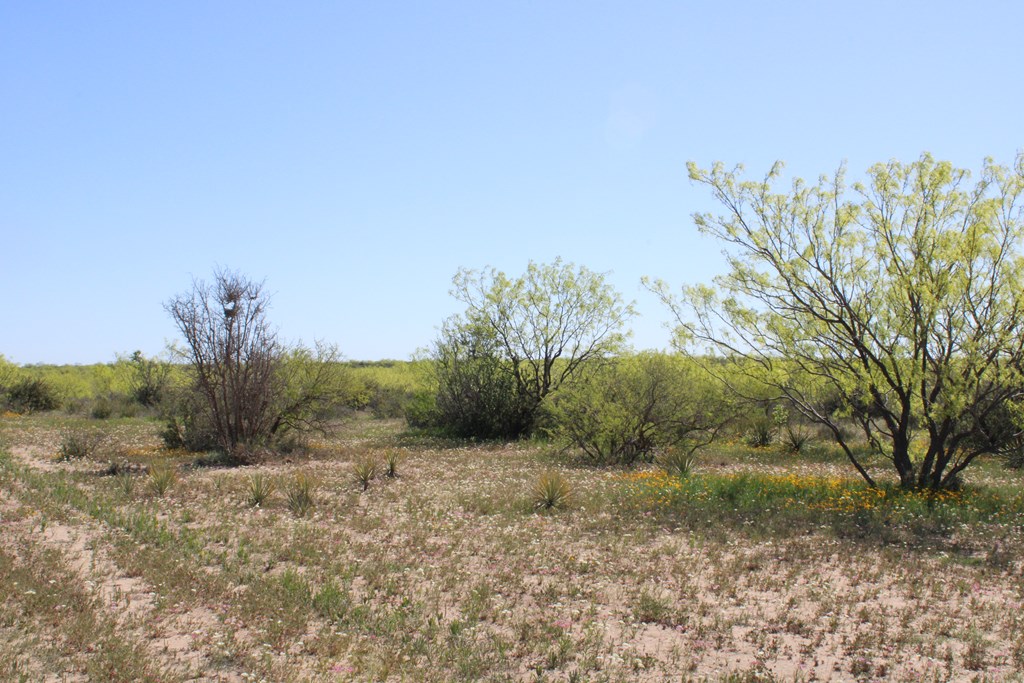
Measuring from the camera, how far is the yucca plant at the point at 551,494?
12711 millimetres

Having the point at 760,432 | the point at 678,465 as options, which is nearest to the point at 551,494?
the point at 678,465

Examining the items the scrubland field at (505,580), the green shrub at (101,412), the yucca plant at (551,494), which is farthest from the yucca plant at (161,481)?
the green shrub at (101,412)

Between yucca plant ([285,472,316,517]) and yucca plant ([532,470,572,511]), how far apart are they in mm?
3992

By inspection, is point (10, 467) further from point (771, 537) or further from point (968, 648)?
point (968, 648)

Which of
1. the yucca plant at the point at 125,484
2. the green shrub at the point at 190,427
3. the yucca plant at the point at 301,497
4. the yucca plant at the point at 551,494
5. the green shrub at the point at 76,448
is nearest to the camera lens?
the yucca plant at the point at 301,497

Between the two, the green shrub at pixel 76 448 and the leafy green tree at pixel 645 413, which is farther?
the leafy green tree at pixel 645 413

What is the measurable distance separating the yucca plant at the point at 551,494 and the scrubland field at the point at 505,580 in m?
0.04

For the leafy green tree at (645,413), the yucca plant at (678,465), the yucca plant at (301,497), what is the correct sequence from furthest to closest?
the leafy green tree at (645,413)
the yucca plant at (678,465)
the yucca plant at (301,497)

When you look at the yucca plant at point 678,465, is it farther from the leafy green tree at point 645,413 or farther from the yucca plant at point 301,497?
the yucca plant at point 301,497

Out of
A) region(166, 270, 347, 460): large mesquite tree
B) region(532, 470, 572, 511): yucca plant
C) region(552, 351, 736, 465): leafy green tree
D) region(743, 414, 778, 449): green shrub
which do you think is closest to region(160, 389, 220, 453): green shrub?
region(166, 270, 347, 460): large mesquite tree

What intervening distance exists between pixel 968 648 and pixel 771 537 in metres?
4.27

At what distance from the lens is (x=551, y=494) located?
1274cm

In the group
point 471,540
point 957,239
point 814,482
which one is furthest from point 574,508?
point 957,239

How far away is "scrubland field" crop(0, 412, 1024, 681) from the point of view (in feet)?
19.6
